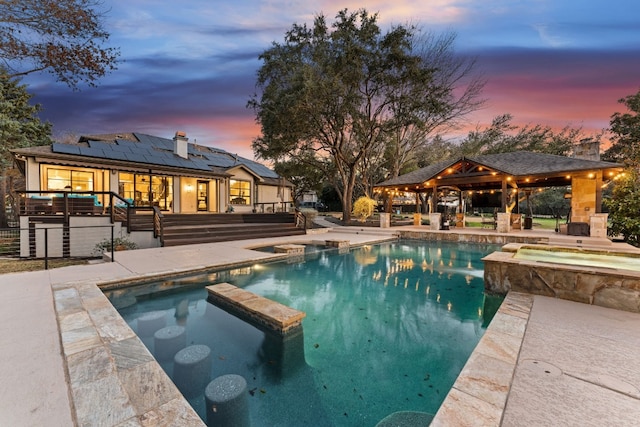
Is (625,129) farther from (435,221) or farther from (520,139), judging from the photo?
(435,221)

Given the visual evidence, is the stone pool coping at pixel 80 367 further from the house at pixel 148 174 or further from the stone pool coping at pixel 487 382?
the house at pixel 148 174

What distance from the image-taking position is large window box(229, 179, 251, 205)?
60.5ft

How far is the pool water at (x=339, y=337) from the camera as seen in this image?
245 cm

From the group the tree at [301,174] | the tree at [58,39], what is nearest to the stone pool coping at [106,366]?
the tree at [58,39]

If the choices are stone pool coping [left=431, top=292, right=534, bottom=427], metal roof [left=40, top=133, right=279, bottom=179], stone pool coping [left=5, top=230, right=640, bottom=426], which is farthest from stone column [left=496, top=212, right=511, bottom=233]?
metal roof [left=40, top=133, right=279, bottom=179]

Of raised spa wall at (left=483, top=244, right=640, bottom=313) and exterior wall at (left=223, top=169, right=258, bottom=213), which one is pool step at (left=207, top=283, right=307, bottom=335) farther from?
exterior wall at (left=223, top=169, right=258, bottom=213)

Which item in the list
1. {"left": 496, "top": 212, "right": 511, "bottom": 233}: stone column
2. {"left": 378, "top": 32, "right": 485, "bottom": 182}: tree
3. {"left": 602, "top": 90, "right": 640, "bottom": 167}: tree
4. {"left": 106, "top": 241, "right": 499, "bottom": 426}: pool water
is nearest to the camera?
{"left": 106, "top": 241, "right": 499, "bottom": 426}: pool water

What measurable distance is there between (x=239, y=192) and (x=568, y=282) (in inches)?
702

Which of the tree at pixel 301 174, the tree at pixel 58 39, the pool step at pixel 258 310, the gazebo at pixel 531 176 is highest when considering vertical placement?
the tree at pixel 58 39

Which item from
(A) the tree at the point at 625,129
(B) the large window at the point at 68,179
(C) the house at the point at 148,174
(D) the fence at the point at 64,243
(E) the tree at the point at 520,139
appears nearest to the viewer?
(D) the fence at the point at 64,243

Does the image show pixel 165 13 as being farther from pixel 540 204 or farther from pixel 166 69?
pixel 540 204

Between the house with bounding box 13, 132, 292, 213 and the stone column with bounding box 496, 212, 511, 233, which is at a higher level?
the house with bounding box 13, 132, 292, 213

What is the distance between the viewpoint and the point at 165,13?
10586mm

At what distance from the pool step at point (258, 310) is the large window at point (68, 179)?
1269cm
